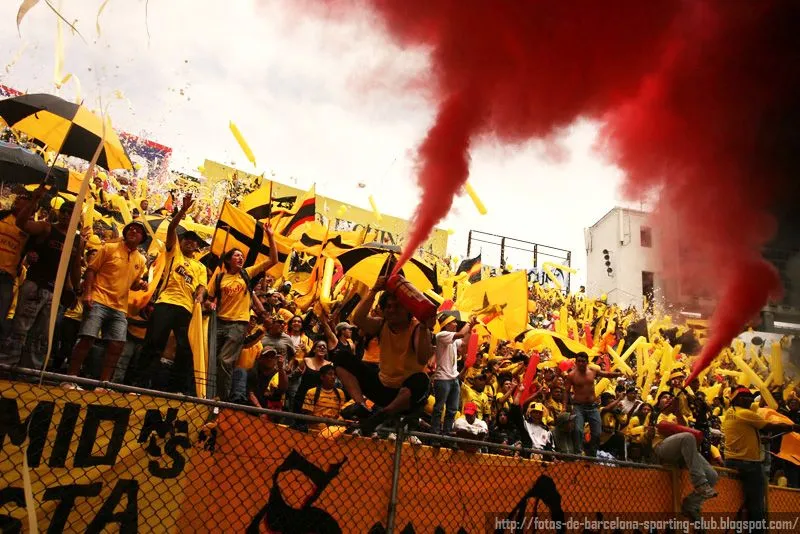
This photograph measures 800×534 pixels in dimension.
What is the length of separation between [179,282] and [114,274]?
685 millimetres

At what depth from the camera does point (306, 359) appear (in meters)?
6.92

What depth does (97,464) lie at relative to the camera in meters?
3.30

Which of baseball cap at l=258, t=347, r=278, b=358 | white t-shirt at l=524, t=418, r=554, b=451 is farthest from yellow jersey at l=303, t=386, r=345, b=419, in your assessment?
white t-shirt at l=524, t=418, r=554, b=451

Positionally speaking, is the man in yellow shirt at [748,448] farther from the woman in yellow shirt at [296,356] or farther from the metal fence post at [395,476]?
the woman in yellow shirt at [296,356]

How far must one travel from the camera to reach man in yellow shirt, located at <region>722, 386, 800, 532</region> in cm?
634

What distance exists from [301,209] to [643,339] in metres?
9.55

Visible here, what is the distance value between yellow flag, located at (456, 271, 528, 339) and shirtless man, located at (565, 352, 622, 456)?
8.69ft

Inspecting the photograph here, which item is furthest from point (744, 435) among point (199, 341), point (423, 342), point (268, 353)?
point (199, 341)

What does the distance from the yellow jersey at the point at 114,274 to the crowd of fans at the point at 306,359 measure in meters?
0.01

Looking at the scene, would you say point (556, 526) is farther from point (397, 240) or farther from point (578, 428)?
point (397, 240)

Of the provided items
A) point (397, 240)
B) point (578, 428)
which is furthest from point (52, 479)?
point (397, 240)

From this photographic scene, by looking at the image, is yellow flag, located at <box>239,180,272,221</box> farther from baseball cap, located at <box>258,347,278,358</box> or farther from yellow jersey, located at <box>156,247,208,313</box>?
yellow jersey, located at <box>156,247,208,313</box>

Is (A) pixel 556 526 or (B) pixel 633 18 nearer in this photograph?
(B) pixel 633 18

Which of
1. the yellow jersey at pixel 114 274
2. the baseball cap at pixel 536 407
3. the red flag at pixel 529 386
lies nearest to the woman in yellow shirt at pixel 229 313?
the yellow jersey at pixel 114 274
